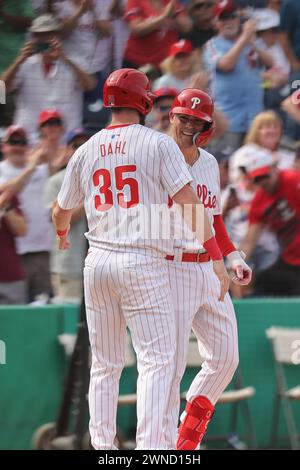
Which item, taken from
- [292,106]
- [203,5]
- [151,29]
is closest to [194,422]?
[292,106]

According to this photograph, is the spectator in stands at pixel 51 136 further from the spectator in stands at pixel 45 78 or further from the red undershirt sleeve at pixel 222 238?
the red undershirt sleeve at pixel 222 238

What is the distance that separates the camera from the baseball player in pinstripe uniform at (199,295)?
525 cm

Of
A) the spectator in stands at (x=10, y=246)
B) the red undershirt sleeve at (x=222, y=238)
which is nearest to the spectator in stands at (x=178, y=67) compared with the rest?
the spectator in stands at (x=10, y=246)

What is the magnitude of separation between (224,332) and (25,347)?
210cm

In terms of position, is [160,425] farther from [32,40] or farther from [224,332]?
[32,40]

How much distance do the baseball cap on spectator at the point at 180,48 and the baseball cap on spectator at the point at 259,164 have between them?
2.98ft

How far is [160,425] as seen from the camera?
16.2 feet

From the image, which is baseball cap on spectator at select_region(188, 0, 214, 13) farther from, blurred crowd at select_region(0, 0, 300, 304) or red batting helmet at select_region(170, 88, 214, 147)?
red batting helmet at select_region(170, 88, 214, 147)

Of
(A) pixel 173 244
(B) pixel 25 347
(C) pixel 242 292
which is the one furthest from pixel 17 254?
(A) pixel 173 244

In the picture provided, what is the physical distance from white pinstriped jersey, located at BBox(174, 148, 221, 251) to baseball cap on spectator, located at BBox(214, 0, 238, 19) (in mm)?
2829

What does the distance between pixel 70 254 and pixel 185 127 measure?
2.03 meters

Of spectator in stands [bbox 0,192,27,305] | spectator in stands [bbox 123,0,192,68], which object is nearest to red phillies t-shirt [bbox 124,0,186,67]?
spectator in stands [bbox 123,0,192,68]

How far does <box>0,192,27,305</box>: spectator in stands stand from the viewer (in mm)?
7078

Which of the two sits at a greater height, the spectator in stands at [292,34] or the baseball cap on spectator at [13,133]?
the spectator in stands at [292,34]
